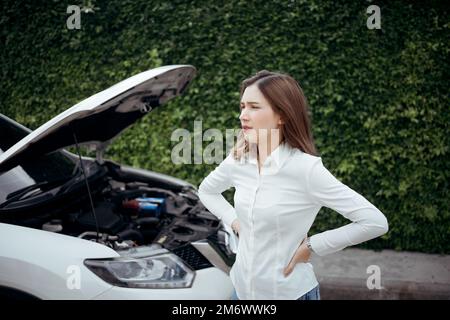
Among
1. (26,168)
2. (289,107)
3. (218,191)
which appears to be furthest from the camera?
(26,168)

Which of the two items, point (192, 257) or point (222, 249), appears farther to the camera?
point (222, 249)

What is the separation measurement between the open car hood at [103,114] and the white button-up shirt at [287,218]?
42.0 inches

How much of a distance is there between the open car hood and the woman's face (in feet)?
3.08

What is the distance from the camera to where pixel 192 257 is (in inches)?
99.9

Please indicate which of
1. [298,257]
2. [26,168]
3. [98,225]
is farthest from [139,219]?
[298,257]

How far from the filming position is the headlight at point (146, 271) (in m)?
2.29

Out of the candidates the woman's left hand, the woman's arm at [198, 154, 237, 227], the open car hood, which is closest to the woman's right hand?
the woman's arm at [198, 154, 237, 227]

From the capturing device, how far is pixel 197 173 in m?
5.17

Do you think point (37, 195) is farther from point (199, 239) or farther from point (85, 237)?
point (199, 239)

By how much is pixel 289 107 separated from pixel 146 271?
1.26 metres

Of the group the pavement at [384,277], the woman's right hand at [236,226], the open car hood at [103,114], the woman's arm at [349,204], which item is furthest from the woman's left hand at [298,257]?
the pavement at [384,277]

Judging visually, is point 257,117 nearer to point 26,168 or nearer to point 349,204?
point 349,204

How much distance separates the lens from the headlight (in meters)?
2.29

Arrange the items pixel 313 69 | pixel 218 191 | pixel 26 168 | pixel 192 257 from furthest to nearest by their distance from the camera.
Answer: pixel 313 69 → pixel 26 168 → pixel 192 257 → pixel 218 191
